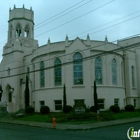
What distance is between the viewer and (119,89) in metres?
35.9

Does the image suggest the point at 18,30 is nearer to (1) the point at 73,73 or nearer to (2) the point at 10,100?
(2) the point at 10,100

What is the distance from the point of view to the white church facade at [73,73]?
33.4 m

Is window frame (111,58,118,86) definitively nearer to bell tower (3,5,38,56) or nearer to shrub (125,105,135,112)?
shrub (125,105,135,112)

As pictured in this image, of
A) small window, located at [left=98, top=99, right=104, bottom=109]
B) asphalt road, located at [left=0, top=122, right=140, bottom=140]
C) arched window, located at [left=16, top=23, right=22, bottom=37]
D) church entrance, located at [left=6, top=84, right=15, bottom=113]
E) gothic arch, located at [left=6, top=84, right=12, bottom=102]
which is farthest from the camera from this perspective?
arched window, located at [left=16, top=23, right=22, bottom=37]

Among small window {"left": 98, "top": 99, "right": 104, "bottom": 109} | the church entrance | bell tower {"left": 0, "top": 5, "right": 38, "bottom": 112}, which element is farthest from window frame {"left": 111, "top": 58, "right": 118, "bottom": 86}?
the church entrance

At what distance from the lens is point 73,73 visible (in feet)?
111

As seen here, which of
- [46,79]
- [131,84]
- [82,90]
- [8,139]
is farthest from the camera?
[131,84]

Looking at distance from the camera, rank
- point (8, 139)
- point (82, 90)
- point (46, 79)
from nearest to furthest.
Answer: point (8, 139)
point (82, 90)
point (46, 79)

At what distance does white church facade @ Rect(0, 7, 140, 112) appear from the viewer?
33.4 meters

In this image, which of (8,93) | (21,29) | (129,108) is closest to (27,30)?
(21,29)

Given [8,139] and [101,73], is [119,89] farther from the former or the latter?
[8,139]

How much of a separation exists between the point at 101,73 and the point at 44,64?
351 inches

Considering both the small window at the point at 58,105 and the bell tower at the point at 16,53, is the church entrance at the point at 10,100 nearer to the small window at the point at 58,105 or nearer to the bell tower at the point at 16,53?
the bell tower at the point at 16,53

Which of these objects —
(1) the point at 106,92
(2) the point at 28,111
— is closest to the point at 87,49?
(1) the point at 106,92
